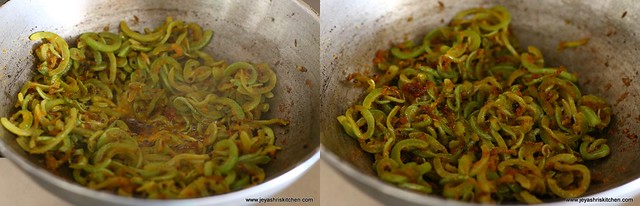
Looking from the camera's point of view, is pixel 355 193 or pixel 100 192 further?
pixel 355 193

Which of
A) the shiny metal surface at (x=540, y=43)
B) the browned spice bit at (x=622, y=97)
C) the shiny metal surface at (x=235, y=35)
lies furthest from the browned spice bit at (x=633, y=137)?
the shiny metal surface at (x=235, y=35)

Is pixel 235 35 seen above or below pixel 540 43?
above

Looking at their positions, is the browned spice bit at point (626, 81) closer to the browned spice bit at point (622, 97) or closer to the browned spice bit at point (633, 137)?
the browned spice bit at point (622, 97)

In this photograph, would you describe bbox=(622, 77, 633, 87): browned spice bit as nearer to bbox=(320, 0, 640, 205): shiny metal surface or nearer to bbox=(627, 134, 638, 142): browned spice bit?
bbox=(320, 0, 640, 205): shiny metal surface

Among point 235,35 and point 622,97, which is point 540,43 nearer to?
point 622,97

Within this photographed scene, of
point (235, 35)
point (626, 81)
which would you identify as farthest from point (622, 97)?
point (235, 35)

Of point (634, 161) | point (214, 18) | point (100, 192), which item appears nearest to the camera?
point (100, 192)

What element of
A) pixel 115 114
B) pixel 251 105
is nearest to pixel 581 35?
pixel 251 105

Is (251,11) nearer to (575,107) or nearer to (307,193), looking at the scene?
(307,193)
